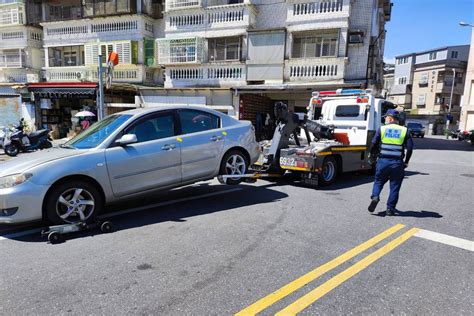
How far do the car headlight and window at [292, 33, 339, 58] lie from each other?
1523cm

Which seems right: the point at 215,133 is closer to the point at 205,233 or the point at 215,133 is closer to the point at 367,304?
the point at 205,233

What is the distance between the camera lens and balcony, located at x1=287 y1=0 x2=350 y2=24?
51.8ft

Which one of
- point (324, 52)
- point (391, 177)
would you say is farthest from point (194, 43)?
point (391, 177)

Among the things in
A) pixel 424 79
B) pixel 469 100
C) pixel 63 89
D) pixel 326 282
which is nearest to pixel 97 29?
pixel 63 89

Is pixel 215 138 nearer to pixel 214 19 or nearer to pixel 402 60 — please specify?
pixel 214 19

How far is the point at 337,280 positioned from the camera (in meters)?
3.33

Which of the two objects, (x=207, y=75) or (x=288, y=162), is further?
(x=207, y=75)

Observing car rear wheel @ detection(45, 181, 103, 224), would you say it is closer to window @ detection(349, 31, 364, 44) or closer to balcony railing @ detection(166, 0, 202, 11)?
window @ detection(349, 31, 364, 44)

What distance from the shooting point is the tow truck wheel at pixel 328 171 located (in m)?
7.70

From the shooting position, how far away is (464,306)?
9.53 feet

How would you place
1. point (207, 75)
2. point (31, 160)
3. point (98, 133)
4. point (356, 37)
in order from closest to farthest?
point (31, 160), point (98, 133), point (356, 37), point (207, 75)

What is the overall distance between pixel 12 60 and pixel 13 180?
25.6 meters

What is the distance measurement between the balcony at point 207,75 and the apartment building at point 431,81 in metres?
44.3

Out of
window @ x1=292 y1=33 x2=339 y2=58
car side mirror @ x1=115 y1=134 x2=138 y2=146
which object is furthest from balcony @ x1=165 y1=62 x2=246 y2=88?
car side mirror @ x1=115 y1=134 x2=138 y2=146
